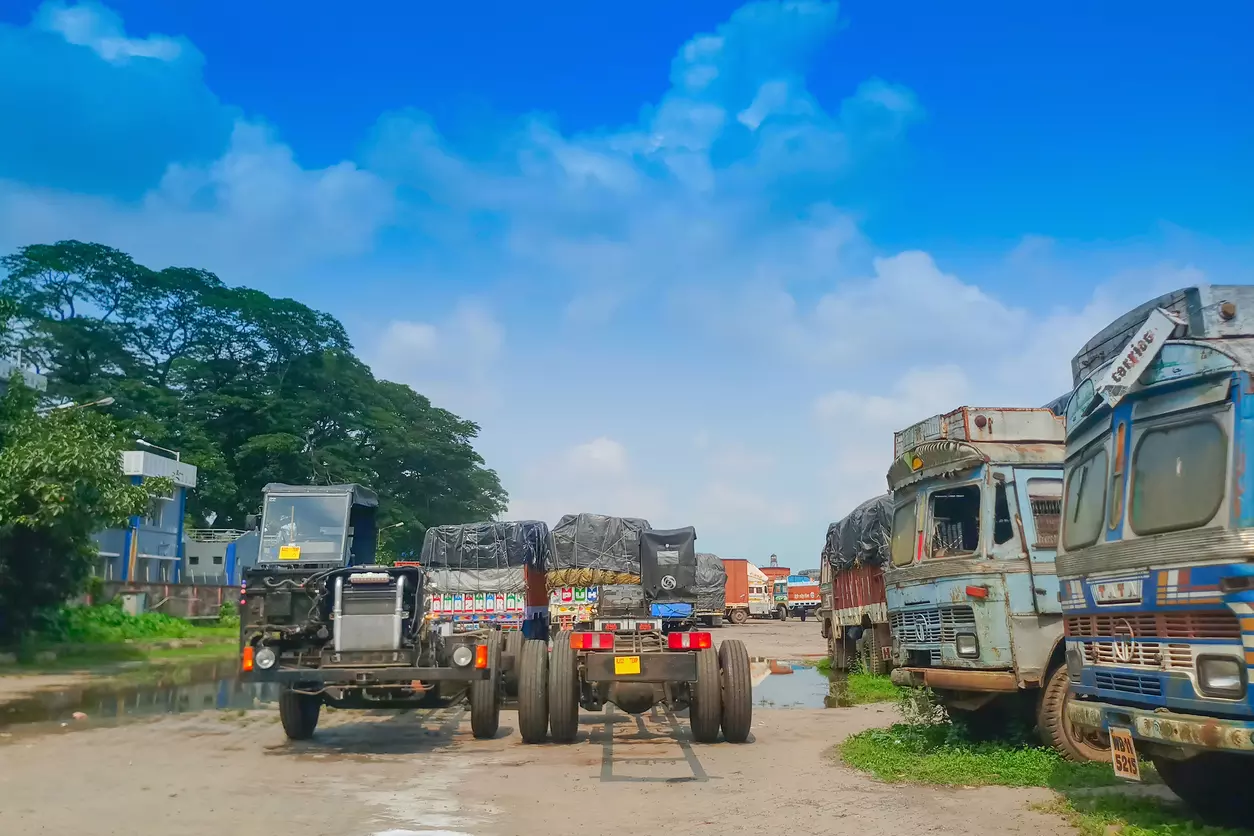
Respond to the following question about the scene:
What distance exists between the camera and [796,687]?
1847cm

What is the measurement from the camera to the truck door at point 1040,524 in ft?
29.6

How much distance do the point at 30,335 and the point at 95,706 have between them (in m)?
37.9

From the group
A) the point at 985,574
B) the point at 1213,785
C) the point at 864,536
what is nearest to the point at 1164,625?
the point at 1213,785

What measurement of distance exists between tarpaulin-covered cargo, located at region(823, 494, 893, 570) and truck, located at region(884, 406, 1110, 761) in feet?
22.4

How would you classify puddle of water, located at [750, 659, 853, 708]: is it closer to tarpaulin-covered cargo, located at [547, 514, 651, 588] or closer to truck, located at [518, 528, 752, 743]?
tarpaulin-covered cargo, located at [547, 514, 651, 588]

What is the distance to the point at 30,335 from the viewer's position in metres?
46.6

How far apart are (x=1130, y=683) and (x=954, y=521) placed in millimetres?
4309

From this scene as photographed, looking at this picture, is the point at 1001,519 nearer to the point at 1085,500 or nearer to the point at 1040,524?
the point at 1040,524

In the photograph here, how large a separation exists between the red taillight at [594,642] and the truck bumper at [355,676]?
124 centimetres

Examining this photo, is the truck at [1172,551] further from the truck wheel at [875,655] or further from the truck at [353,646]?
the truck wheel at [875,655]

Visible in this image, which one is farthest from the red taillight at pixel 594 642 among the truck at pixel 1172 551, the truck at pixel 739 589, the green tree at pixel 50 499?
the truck at pixel 739 589

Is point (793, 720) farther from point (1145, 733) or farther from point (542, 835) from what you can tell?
point (1145, 733)

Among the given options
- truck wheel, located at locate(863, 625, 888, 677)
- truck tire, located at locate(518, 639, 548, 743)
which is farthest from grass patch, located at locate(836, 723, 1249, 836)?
truck wheel, located at locate(863, 625, 888, 677)

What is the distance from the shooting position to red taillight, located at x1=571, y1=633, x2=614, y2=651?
10.4 m
